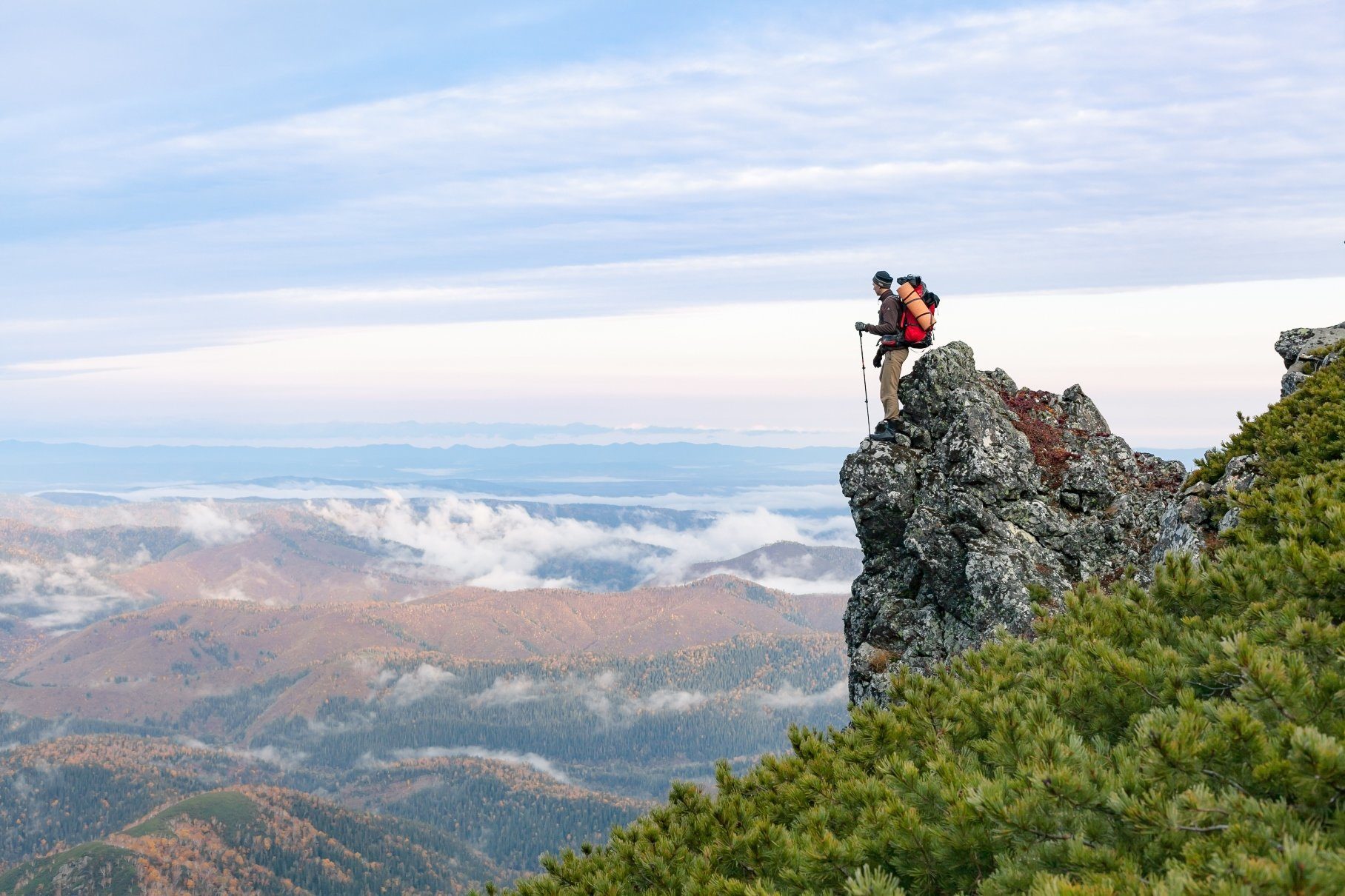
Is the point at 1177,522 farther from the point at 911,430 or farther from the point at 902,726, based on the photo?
the point at 902,726

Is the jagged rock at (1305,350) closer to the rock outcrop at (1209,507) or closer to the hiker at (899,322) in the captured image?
the rock outcrop at (1209,507)

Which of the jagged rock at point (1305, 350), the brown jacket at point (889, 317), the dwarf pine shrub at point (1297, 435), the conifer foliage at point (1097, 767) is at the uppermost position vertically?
the brown jacket at point (889, 317)

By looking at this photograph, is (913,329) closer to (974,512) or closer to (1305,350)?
(974,512)

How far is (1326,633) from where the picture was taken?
30.8 ft

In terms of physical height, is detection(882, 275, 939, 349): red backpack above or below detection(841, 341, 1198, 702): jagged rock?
above

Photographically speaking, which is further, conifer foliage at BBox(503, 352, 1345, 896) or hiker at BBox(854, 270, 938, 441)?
hiker at BBox(854, 270, 938, 441)

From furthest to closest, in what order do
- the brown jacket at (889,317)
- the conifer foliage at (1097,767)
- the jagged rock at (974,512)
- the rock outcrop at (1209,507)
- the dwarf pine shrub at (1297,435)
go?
the brown jacket at (889,317) → the jagged rock at (974,512) → the rock outcrop at (1209,507) → the dwarf pine shrub at (1297,435) → the conifer foliage at (1097,767)

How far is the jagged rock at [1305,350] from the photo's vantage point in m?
26.0

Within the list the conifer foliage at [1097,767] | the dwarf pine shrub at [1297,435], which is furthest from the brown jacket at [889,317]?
the conifer foliage at [1097,767]

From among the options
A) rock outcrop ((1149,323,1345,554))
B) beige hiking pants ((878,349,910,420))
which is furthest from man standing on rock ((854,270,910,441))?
rock outcrop ((1149,323,1345,554))

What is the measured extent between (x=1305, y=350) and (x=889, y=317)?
12.3 m

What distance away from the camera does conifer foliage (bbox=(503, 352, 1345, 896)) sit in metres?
7.21

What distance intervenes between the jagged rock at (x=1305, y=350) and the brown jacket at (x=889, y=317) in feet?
35.1

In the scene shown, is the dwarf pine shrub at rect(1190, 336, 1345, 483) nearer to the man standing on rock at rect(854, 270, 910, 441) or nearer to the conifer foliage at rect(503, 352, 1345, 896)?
the conifer foliage at rect(503, 352, 1345, 896)
